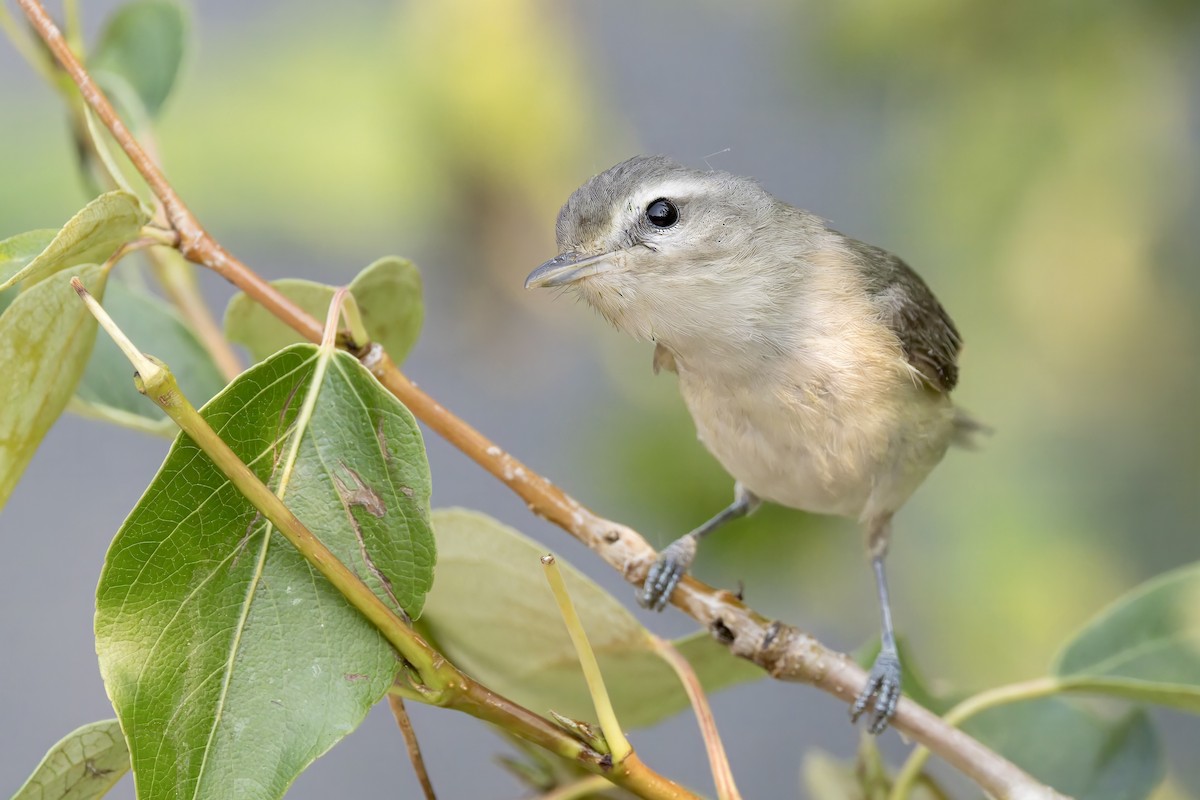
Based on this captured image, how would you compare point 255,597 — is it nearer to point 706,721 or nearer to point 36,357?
point 36,357

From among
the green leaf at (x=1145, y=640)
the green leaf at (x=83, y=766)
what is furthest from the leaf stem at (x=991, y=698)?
the green leaf at (x=83, y=766)

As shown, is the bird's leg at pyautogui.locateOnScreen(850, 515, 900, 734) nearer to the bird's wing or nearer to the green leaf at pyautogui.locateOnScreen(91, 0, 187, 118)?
the bird's wing

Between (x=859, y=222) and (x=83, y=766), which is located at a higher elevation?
(x=859, y=222)

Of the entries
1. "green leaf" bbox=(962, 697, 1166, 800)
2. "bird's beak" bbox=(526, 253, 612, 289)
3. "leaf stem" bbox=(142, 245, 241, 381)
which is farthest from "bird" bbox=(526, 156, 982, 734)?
"leaf stem" bbox=(142, 245, 241, 381)

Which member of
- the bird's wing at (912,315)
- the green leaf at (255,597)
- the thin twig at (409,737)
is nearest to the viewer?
the green leaf at (255,597)

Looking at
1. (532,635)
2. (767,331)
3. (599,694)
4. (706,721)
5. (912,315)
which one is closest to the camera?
(599,694)

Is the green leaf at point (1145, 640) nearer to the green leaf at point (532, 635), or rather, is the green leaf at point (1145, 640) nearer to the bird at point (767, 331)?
the bird at point (767, 331)

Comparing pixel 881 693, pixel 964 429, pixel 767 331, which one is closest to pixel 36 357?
pixel 767 331
